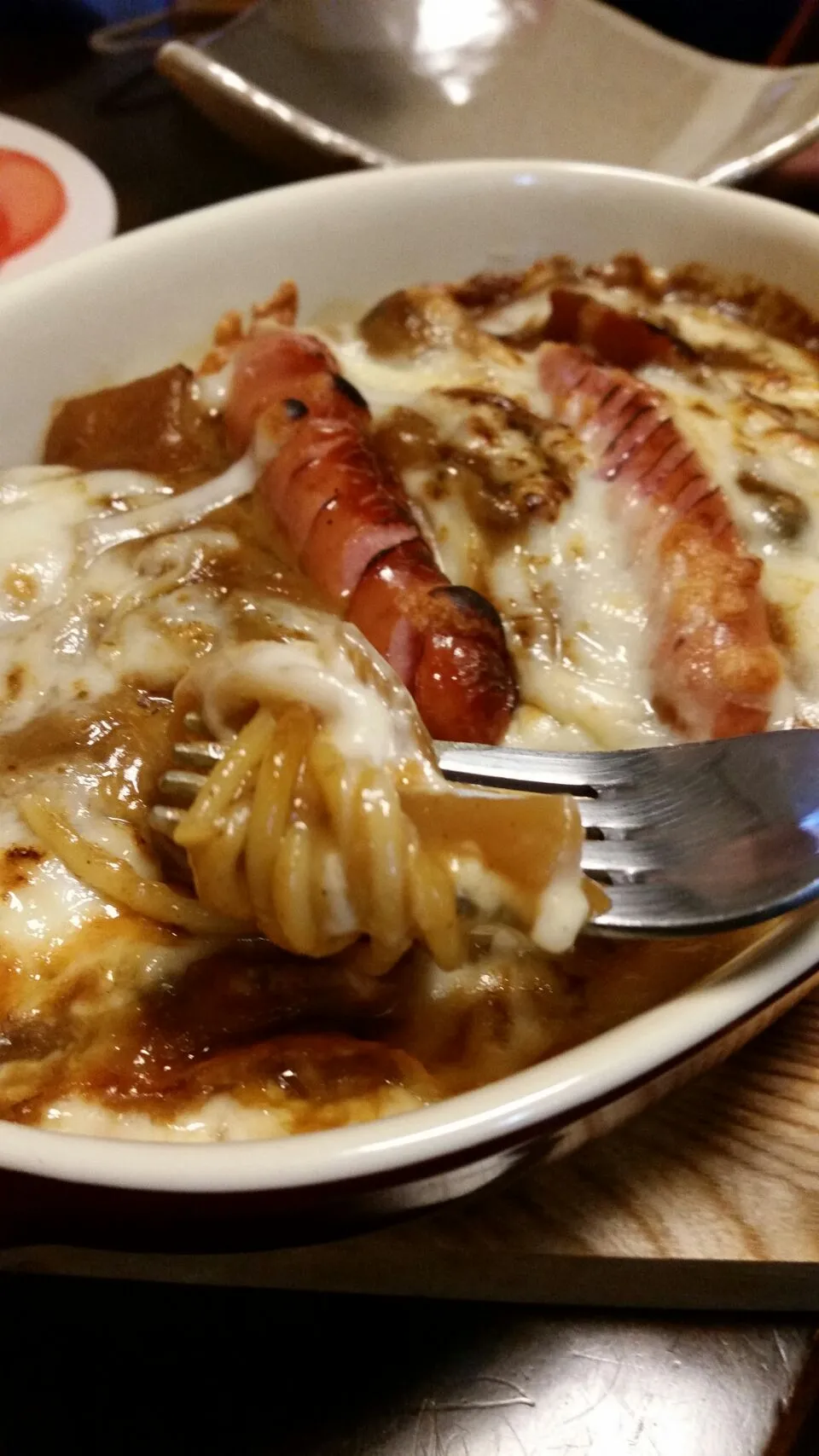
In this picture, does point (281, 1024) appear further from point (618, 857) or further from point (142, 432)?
point (142, 432)

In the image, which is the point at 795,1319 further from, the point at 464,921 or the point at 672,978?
the point at 464,921

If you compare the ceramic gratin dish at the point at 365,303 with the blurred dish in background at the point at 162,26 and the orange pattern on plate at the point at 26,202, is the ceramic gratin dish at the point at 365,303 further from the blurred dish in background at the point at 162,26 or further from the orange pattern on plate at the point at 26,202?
the blurred dish in background at the point at 162,26

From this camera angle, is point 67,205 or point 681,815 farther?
point 67,205

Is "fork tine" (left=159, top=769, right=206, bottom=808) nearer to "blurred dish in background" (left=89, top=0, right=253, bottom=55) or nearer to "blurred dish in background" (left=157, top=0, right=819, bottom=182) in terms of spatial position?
"blurred dish in background" (left=157, top=0, right=819, bottom=182)

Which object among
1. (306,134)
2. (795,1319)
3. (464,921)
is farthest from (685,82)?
(795,1319)

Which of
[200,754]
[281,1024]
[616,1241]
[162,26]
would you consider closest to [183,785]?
[200,754]

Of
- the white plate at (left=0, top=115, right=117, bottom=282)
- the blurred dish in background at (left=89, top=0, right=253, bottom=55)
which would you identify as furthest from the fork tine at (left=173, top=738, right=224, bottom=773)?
the blurred dish in background at (left=89, top=0, right=253, bottom=55)

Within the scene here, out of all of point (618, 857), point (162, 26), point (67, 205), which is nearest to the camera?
point (618, 857)
